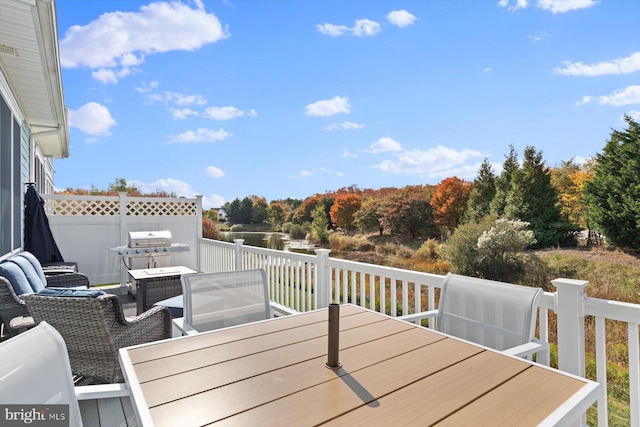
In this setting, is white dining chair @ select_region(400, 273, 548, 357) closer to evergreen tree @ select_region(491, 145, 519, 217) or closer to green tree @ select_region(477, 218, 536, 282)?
green tree @ select_region(477, 218, 536, 282)

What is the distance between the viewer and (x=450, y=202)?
19.7 m

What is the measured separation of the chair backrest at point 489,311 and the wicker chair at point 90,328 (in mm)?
2103

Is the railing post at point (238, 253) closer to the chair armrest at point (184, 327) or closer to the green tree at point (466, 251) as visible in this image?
the chair armrest at point (184, 327)

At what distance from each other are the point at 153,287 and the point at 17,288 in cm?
147

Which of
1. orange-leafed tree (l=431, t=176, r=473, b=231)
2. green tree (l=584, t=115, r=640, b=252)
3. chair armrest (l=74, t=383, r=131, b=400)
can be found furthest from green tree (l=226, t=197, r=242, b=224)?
chair armrest (l=74, t=383, r=131, b=400)

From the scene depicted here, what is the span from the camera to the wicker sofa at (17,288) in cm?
305

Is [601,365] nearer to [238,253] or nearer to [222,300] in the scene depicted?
[222,300]

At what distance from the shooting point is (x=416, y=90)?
14578mm

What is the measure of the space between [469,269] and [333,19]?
8.61 m

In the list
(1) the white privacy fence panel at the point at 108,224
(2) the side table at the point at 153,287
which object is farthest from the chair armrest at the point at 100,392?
(1) the white privacy fence panel at the point at 108,224

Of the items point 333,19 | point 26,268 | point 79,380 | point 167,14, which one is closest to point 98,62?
point 167,14

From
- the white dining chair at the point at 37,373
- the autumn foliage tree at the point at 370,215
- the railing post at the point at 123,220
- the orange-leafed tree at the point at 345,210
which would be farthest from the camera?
the orange-leafed tree at the point at 345,210

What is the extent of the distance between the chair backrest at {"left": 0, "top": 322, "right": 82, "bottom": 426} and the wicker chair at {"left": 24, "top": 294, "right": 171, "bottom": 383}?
140cm

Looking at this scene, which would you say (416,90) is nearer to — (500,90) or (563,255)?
(500,90)
